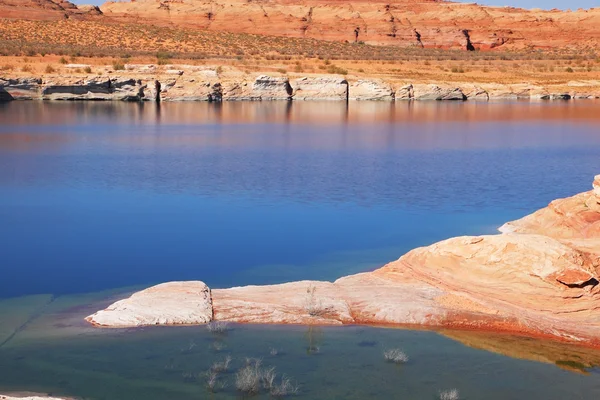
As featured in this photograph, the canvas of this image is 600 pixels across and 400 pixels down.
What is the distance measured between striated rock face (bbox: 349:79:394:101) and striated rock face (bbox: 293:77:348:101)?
1.97ft

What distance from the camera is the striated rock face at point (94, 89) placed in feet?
128

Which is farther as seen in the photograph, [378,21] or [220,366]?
[378,21]

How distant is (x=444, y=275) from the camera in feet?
29.9

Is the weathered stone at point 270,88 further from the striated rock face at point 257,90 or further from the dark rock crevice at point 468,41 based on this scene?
the dark rock crevice at point 468,41

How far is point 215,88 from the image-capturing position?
40.6 metres

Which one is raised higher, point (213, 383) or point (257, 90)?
point (257, 90)

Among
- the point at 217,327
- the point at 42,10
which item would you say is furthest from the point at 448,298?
the point at 42,10

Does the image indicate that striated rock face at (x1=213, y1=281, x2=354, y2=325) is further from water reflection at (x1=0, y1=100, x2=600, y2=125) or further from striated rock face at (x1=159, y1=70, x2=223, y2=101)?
striated rock face at (x1=159, y1=70, x2=223, y2=101)

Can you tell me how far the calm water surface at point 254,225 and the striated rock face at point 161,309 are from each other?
0.19 metres

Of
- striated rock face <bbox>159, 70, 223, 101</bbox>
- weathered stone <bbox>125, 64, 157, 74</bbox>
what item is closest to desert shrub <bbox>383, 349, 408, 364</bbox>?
striated rock face <bbox>159, 70, 223, 101</bbox>

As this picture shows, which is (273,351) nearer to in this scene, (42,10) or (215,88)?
(215,88)

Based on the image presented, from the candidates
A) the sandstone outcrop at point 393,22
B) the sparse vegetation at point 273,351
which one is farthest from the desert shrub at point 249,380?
the sandstone outcrop at point 393,22

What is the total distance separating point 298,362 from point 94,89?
3485 centimetres

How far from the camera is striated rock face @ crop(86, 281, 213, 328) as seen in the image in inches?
313
